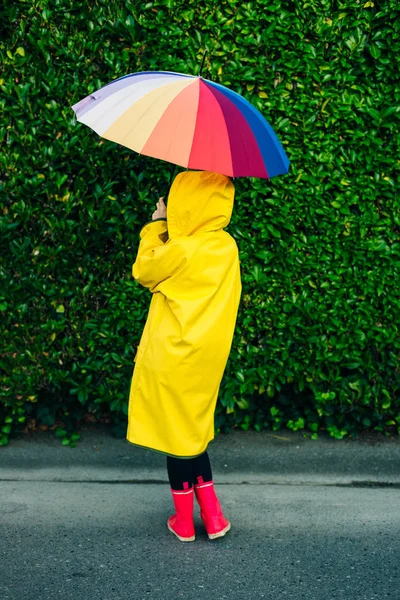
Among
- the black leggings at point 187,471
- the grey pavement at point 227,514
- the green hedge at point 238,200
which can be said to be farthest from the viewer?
the green hedge at point 238,200


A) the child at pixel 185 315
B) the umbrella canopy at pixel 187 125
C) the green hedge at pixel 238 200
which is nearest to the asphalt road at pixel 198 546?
the child at pixel 185 315

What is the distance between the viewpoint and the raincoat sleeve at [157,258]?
3.46 meters

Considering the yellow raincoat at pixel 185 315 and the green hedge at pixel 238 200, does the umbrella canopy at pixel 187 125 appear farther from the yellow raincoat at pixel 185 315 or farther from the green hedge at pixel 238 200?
the green hedge at pixel 238 200

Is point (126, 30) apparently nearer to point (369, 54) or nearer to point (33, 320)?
point (369, 54)

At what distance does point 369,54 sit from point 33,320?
2.42 metres

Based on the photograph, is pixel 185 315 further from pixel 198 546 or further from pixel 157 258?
pixel 198 546

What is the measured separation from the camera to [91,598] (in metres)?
3.31

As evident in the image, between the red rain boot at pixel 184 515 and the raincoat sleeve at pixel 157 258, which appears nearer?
the raincoat sleeve at pixel 157 258

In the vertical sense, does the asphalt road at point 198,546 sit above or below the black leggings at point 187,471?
below

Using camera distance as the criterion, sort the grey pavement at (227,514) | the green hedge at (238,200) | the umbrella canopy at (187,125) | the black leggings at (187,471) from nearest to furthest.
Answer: the umbrella canopy at (187,125), the grey pavement at (227,514), the black leggings at (187,471), the green hedge at (238,200)

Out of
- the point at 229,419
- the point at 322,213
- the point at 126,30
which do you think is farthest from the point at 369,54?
the point at 229,419

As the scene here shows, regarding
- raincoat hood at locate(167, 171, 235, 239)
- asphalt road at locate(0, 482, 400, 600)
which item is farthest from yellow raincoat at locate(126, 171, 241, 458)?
asphalt road at locate(0, 482, 400, 600)

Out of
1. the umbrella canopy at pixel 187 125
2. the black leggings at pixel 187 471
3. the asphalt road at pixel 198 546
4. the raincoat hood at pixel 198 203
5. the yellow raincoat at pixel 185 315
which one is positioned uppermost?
the umbrella canopy at pixel 187 125

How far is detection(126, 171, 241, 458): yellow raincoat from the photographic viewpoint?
137 inches
